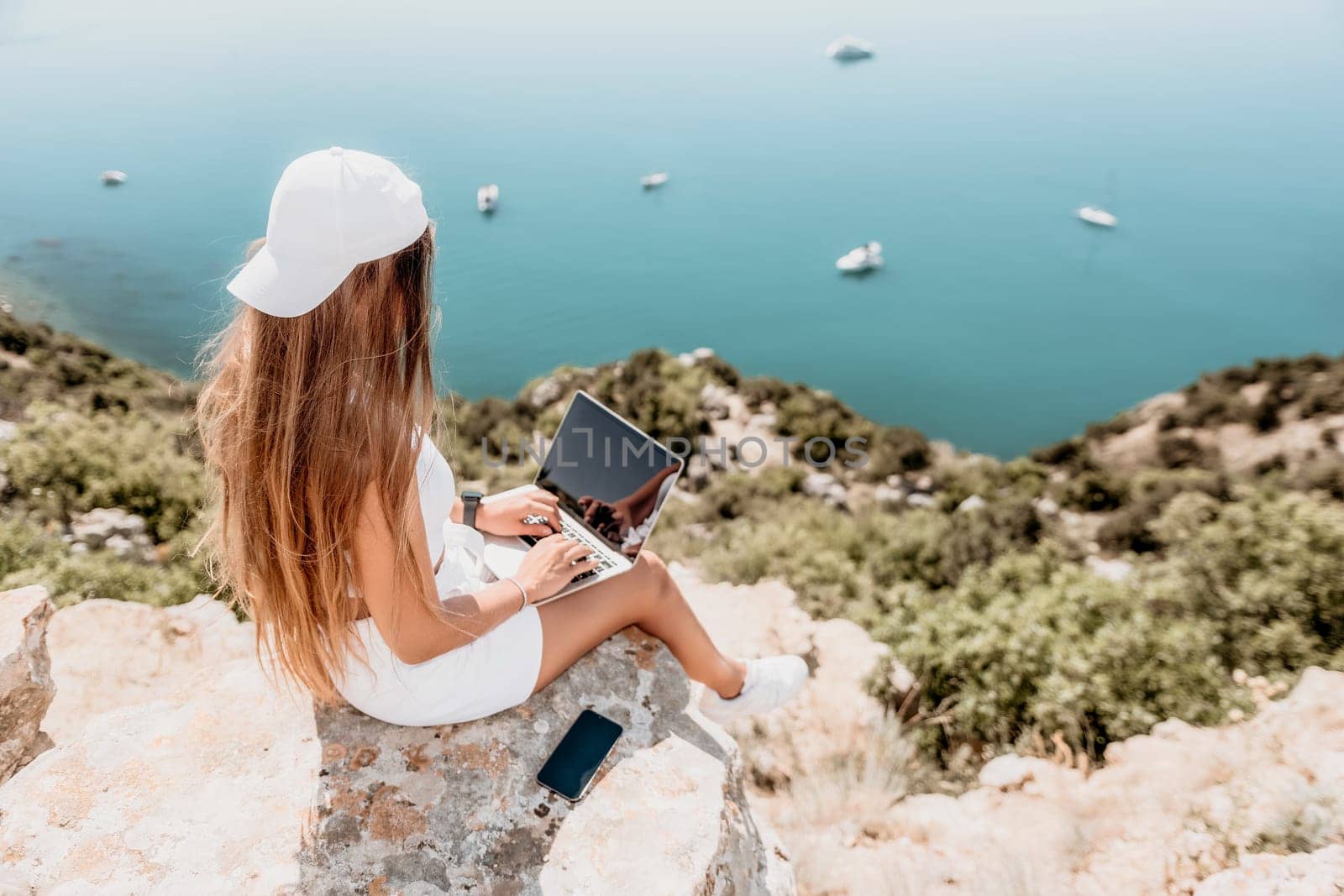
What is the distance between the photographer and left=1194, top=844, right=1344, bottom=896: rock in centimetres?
185

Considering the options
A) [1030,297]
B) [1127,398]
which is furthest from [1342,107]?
[1127,398]

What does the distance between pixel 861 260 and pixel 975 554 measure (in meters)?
36.1

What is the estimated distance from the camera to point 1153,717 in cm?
335

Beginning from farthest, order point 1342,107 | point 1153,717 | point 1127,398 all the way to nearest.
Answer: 1. point 1342,107
2. point 1127,398
3. point 1153,717

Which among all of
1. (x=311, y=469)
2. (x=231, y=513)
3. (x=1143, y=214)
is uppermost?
(x=311, y=469)

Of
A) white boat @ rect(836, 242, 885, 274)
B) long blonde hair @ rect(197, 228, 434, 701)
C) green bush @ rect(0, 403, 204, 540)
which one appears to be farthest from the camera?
white boat @ rect(836, 242, 885, 274)

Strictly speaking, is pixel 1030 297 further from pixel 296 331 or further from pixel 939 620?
pixel 296 331

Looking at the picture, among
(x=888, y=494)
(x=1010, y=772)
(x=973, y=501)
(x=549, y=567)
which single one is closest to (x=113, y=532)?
(x=549, y=567)

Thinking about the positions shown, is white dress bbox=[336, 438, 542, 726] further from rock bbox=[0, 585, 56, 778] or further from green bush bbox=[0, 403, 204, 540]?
green bush bbox=[0, 403, 204, 540]

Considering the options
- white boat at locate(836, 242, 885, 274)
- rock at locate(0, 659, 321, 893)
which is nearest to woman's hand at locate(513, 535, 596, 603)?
rock at locate(0, 659, 321, 893)

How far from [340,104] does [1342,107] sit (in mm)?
79083

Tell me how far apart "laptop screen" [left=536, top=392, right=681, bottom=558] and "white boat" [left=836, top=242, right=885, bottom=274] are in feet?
131

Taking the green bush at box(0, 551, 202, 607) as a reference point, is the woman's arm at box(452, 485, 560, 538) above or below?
above

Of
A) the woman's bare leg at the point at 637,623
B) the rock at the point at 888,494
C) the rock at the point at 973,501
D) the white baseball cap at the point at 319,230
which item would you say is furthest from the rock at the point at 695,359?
the white baseball cap at the point at 319,230
